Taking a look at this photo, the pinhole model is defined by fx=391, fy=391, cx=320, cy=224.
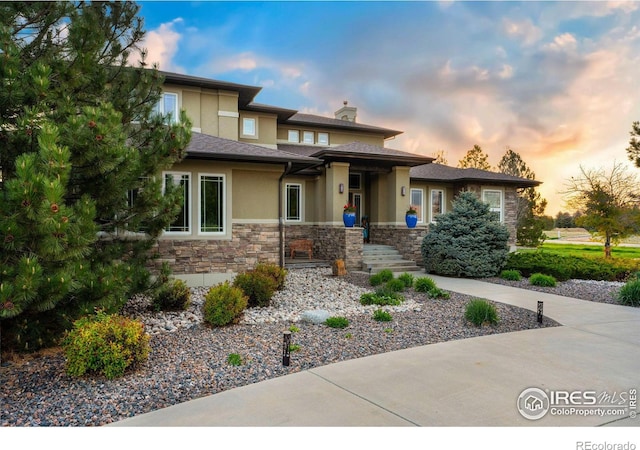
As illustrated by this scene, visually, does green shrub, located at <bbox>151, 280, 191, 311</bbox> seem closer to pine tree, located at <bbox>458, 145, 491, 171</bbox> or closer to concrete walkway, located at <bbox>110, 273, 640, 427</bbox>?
concrete walkway, located at <bbox>110, 273, 640, 427</bbox>

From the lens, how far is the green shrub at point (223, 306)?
6090mm

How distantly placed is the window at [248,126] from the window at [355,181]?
4.50 meters

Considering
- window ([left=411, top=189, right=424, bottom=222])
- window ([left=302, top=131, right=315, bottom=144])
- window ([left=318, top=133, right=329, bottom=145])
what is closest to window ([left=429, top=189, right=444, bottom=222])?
window ([left=411, top=189, right=424, bottom=222])

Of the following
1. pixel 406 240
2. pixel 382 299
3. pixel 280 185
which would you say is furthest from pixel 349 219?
pixel 382 299

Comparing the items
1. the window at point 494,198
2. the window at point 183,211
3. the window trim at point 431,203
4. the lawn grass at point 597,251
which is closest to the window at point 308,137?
the window trim at point 431,203

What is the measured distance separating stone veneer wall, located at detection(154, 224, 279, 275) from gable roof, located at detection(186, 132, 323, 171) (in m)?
1.88

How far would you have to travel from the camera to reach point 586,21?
7.77 meters

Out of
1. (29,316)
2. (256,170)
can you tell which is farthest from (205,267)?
(29,316)

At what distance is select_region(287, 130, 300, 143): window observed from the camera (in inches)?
705

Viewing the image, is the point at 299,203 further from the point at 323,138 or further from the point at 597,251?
the point at 597,251

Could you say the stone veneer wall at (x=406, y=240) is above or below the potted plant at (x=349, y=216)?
below

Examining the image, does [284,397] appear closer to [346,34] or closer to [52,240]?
[52,240]

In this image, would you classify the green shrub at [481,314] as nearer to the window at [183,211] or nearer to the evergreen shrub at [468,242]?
the evergreen shrub at [468,242]

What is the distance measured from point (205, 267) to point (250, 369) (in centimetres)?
628
